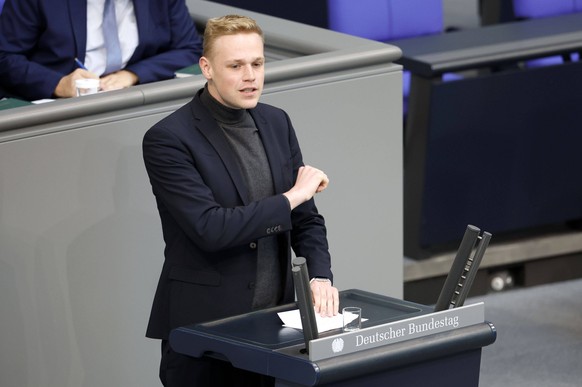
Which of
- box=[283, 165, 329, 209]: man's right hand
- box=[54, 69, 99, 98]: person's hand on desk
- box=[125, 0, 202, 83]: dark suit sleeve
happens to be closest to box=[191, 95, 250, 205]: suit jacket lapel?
box=[283, 165, 329, 209]: man's right hand

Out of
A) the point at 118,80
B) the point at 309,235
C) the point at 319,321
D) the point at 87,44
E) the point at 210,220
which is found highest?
the point at 87,44

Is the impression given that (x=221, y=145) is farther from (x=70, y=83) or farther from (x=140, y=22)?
(x=140, y=22)

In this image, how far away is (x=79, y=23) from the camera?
4.56 metres

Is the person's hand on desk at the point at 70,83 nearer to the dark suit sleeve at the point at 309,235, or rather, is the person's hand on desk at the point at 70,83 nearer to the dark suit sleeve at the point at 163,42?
the dark suit sleeve at the point at 163,42

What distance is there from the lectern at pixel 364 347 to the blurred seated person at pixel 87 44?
5.48ft

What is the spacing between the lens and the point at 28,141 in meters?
3.82

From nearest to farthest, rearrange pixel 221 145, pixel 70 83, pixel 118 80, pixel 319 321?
1. pixel 319 321
2. pixel 221 145
3. pixel 70 83
4. pixel 118 80

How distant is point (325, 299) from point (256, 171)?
0.39m

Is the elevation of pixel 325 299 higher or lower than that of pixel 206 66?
lower

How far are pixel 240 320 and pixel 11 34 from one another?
189cm

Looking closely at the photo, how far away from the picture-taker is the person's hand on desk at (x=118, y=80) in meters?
4.49

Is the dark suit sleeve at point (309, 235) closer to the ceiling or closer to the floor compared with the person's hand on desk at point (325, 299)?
closer to the ceiling

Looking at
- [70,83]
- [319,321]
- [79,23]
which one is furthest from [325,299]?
[79,23]

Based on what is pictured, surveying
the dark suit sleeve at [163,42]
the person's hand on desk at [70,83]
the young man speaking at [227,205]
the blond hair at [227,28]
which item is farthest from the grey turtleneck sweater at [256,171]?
the dark suit sleeve at [163,42]
